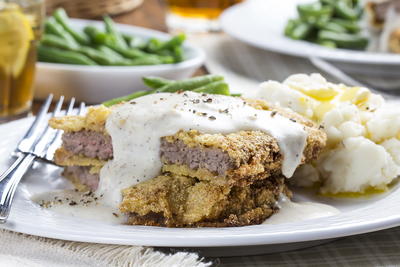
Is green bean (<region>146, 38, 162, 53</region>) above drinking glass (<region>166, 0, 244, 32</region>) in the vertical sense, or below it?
above

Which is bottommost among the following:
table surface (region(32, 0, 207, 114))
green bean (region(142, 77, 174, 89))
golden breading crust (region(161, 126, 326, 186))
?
table surface (region(32, 0, 207, 114))

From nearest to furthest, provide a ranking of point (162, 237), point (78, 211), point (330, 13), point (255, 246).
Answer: point (162, 237), point (255, 246), point (78, 211), point (330, 13)

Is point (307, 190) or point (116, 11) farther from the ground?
point (307, 190)

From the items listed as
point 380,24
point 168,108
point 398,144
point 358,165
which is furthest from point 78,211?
point 380,24

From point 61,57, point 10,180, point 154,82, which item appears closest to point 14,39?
point 61,57

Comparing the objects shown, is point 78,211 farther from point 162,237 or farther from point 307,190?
point 307,190

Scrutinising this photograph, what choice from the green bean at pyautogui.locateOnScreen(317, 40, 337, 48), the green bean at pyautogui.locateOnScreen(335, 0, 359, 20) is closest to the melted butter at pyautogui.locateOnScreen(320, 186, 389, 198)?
the green bean at pyautogui.locateOnScreen(317, 40, 337, 48)

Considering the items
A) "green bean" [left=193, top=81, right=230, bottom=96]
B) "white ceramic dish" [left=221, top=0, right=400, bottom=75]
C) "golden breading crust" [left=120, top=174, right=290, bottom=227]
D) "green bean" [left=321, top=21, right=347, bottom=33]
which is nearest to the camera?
"golden breading crust" [left=120, top=174, right=290, bottom=227]

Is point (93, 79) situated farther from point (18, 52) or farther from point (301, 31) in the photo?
point (301, 31)

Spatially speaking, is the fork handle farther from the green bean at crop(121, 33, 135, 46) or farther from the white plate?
the green bean at crop(121, 33, 135, 46)
